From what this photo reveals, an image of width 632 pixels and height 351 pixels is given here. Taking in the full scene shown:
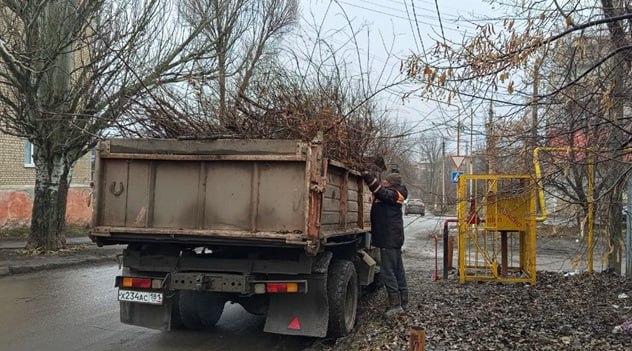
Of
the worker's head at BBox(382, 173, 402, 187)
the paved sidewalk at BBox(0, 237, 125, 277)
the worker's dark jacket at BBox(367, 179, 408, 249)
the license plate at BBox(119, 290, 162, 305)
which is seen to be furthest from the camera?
the paved sidewalk at BBox(0, 237, 125, 277)

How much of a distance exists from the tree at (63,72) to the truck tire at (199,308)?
241 inches

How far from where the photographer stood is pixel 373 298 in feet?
29.6

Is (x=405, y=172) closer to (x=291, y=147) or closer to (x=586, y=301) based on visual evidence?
(x=586, y=301)

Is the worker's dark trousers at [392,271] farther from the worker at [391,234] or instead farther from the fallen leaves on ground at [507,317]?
the fallen leaves on ground at [507,317]

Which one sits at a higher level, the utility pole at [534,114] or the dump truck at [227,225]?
the utility pole at [534,114]

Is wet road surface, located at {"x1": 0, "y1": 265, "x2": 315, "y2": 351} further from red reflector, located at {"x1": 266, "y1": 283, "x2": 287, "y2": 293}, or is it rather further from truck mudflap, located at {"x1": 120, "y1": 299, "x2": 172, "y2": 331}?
red reflector, located at {"x1": 266, "y1": 283, "x2": 287, "y2": 293}

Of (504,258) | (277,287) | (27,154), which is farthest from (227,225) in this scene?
(27,154)

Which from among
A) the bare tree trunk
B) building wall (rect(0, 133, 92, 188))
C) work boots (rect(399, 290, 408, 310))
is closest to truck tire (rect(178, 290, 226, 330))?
work boots (rect(399, 290, 408, 310))

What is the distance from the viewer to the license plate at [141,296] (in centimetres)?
578

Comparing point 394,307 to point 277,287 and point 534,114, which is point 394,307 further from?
point 534,114

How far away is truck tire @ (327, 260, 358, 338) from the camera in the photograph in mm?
6043

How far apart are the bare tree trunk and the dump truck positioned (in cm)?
910

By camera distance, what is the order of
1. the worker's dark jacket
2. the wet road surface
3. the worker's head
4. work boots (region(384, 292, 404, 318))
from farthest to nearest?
the worker's head < the worker's dark jacket < work boots (region(384, 292, 404, 318)) < the wet road surface

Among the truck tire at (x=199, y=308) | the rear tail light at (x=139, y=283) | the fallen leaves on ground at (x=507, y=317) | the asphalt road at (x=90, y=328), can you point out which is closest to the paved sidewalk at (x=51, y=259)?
the asphalt road at (x=90, y=328)
